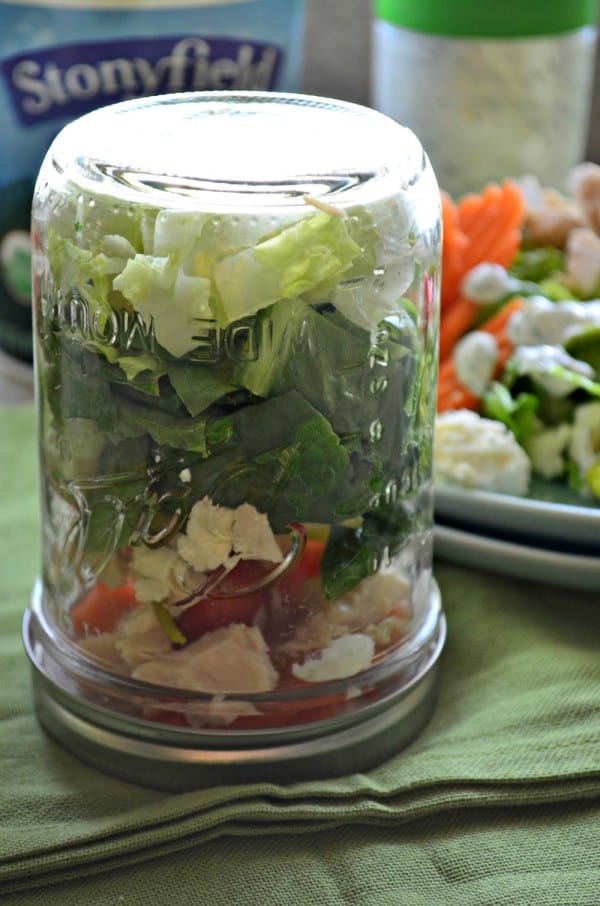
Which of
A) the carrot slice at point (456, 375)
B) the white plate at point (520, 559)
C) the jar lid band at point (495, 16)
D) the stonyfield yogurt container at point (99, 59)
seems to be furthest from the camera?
the jar lid band at point (495, 16)

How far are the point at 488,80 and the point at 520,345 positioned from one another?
1.36ft

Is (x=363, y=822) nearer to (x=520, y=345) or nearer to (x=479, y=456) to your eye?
(x=479, y=456)

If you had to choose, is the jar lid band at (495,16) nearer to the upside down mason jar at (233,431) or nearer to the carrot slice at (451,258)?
the carrot slice at (451,258)

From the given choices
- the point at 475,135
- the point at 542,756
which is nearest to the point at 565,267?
the point at 475,135

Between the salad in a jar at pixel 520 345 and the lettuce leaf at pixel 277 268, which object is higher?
the lettuce leaf at pixel 277 268

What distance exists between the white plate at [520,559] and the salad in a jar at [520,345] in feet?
0.13

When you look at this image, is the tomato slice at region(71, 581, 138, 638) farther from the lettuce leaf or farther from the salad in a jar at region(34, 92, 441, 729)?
the lettuce leaf

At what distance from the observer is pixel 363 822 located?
65 centimetres

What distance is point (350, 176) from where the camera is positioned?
636 mm

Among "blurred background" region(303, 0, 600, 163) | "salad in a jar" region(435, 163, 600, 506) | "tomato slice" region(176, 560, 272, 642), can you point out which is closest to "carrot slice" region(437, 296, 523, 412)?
"salad in a jar" region(435, 163, 600, 506)

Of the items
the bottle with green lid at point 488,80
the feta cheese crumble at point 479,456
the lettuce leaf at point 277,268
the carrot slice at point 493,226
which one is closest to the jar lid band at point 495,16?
the bottle with green lid at point 488,80

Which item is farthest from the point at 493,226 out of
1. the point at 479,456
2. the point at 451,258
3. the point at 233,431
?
the point at 233,431

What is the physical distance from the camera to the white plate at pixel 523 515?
798 mm

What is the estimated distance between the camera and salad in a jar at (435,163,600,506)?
2.81ft
